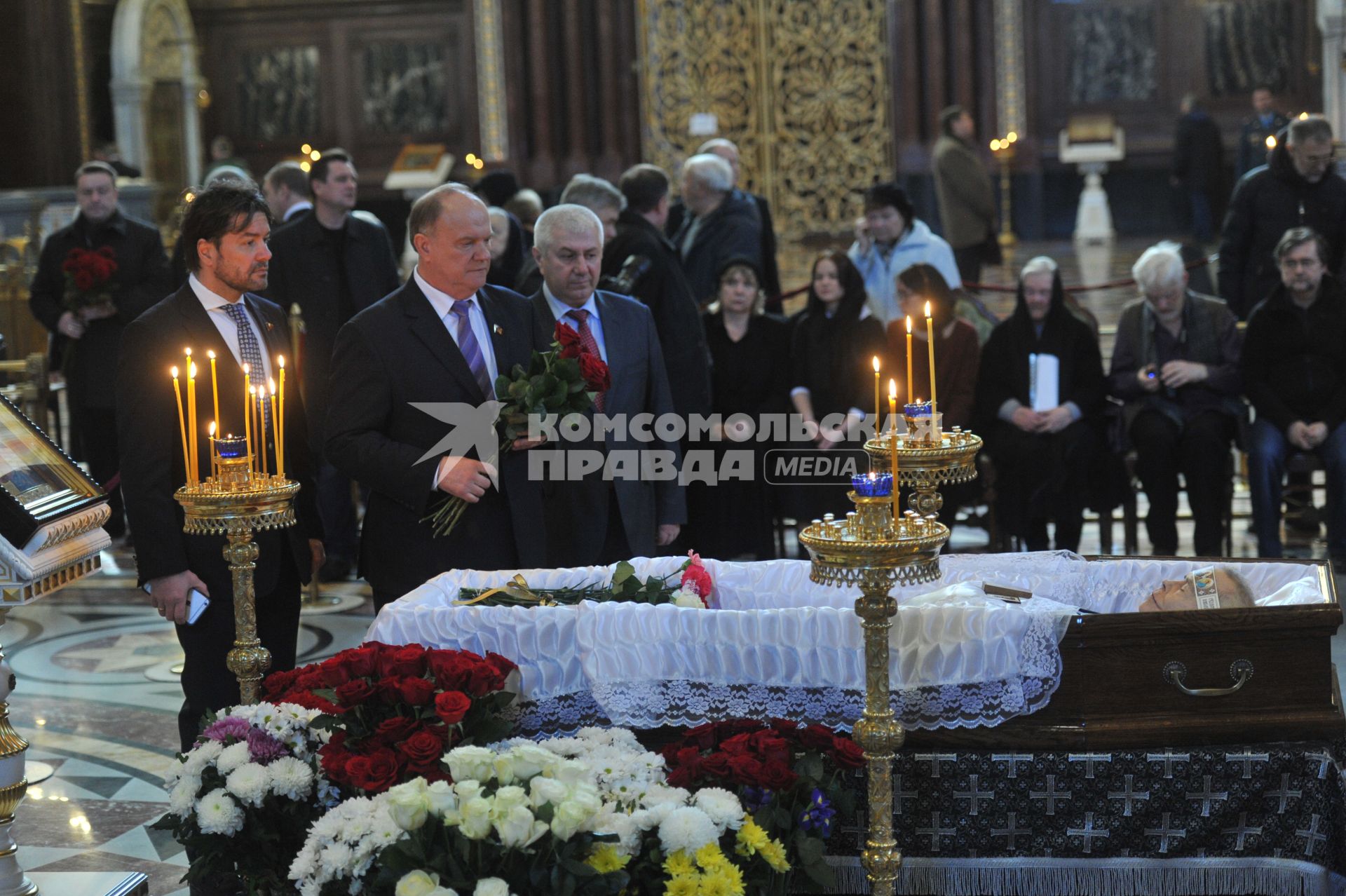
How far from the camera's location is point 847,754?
9.98 ft

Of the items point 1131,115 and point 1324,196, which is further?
point 1131,115

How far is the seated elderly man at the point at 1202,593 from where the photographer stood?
3543mm

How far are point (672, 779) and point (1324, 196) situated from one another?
206 inches

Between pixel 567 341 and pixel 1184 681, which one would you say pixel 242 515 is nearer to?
pixel 567 341

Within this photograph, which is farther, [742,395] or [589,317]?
[742,395]

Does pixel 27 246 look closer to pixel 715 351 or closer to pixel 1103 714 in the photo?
pixel 715 351

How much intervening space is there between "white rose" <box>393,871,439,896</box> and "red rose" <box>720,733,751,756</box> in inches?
27.0

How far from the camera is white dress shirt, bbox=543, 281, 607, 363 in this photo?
4430 mm

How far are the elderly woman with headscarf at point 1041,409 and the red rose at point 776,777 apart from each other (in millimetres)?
3538

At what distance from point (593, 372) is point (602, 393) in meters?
0.86

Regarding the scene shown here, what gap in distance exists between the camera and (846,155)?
53.8 feet

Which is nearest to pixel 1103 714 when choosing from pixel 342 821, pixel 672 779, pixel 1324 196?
pixel 672 779

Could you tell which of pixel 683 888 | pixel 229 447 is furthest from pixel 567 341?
pixel 683 888

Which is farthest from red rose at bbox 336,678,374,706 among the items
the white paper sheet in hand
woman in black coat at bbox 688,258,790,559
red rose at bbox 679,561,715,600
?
the white paper sheet in hand
